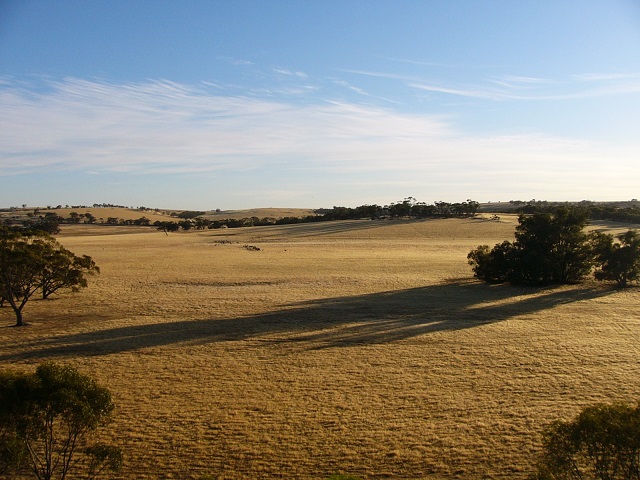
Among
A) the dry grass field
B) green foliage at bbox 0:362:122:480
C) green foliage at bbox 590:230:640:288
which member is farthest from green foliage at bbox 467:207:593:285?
green foliage at bbox 0:362:122:480

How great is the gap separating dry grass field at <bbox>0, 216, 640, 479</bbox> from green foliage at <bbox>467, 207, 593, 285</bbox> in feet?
7.95

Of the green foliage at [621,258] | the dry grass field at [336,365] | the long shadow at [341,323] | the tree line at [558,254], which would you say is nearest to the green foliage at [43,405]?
the dry grass field at [336,365]

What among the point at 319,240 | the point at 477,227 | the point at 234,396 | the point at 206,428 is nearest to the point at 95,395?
the point at 206,428

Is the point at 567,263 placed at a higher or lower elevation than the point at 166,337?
higher

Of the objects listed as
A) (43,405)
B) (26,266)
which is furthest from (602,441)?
(26,266)

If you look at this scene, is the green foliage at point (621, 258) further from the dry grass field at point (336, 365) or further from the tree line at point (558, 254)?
the dry grass field at point (336, 365)

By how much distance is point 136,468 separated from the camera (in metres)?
14.2

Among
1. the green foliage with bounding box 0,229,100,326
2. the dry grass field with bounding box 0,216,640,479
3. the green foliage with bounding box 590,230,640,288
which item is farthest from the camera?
the green foliage with bounding box 590,230,640,288

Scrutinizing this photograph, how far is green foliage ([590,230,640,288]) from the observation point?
42.4 metres

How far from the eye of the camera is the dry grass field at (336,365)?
14961mm

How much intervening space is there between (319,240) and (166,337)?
Answer: 64108mm

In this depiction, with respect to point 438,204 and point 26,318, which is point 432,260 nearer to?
point 26,318

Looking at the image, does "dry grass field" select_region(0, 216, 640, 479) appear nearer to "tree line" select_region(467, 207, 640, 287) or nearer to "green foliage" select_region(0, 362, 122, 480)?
"tree line" select_region(467, 207, 640, 287)

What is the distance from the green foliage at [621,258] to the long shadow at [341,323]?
3.43m
